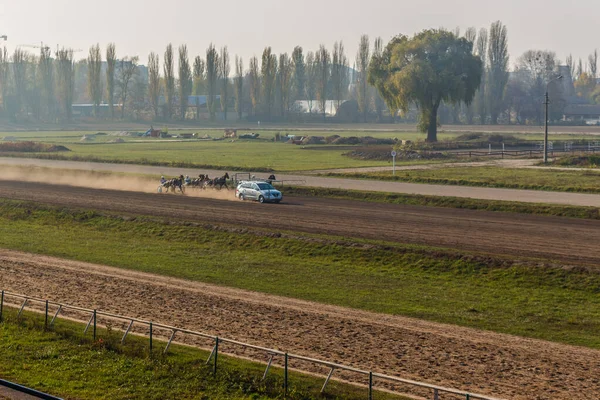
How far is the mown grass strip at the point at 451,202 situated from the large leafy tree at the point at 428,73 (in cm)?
5085

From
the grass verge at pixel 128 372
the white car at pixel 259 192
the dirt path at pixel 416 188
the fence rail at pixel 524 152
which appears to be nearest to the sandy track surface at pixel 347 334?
the grass verge at pixel 128 372

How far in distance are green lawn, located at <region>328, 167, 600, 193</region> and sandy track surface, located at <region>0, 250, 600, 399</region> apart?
113 ft

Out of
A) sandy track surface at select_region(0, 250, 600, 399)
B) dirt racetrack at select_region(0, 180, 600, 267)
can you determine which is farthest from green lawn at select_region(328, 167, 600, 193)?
sandy track surface at select_region(0, 250, 600, 399)

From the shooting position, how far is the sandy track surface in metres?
21.0

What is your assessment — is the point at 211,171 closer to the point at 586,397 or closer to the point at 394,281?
the point at 394,281

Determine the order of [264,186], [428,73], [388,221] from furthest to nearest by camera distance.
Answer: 1. [428,73]
2. [264,186]
3. [388,221]

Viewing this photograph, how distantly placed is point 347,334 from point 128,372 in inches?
281

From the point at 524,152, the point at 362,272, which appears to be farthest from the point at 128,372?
the point at 524,152

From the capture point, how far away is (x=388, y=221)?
147 ft

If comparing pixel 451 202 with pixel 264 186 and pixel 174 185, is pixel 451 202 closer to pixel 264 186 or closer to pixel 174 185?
pixel 264 186

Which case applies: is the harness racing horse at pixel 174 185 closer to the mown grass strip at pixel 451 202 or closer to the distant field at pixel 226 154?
the mown grass strip at pixel 451 202

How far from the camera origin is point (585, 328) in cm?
2570

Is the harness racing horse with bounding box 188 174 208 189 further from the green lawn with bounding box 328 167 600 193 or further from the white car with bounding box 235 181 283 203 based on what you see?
the green lawn with bounding box 328 167 600 193

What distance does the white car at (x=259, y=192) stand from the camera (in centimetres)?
5338
